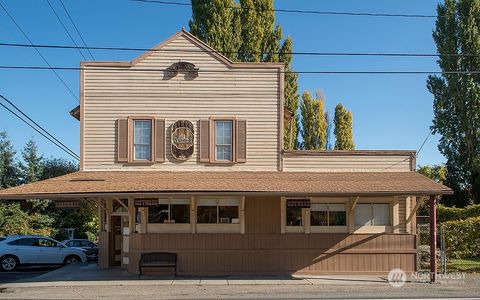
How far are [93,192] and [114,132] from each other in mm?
4228

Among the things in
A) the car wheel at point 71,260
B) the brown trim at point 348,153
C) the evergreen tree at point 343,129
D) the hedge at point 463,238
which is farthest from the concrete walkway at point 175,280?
the evergreen tree at point 343,129

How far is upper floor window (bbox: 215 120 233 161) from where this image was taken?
66.6 ft

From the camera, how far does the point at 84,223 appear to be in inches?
1416

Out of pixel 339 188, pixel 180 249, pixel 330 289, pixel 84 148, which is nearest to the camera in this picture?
pixel 330 289

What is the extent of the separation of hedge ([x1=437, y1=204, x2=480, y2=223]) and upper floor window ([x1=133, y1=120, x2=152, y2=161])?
63.1 ft

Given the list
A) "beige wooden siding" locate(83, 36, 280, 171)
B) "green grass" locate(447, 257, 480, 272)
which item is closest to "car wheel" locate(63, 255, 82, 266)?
"beige wooden siding" locate(83, 36, 280, 171)

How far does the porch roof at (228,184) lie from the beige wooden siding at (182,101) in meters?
0.73

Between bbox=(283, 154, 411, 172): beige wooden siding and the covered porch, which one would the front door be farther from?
bbox=(283, 154, 411, 172): beige wooden siding

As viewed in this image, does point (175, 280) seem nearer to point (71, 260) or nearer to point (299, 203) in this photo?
point (299, 203)

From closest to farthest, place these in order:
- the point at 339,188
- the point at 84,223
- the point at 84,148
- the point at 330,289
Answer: the point at 330,289 < the point at 339,188 < the point at 84,148 < the point at 84,223

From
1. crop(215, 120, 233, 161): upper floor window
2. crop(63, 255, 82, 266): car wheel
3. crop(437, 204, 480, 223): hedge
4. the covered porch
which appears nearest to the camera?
the covered porch

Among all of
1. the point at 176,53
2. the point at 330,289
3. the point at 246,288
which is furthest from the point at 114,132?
the point at 330,289

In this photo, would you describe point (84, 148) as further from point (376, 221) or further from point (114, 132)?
point (376, 221)
